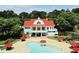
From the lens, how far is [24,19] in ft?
18.2

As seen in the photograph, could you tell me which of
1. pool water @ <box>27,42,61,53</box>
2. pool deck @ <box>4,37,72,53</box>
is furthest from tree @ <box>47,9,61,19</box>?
pool water @ <box>27,42,61,53</box>

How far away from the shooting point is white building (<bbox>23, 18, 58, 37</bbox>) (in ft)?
18.0

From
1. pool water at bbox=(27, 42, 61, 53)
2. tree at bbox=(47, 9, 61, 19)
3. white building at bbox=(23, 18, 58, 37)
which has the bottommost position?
pool water at bbox=(27, 42, 61, 53)

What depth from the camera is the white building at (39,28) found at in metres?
5.50

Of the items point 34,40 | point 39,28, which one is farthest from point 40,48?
point 39,28

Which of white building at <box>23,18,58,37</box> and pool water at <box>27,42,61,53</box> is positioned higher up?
white building at <box>23,18,58,37</box>

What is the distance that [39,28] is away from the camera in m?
5.52

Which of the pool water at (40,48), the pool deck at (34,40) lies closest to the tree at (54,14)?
the pool deck at (34,40)

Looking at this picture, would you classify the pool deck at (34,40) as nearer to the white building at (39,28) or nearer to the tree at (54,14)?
the white building at (39,28)

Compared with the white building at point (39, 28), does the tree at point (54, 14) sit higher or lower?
higher

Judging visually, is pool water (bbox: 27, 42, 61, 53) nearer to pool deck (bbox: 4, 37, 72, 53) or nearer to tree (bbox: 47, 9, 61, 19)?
pool deck (bbox: 4, 37, 72, 53)
